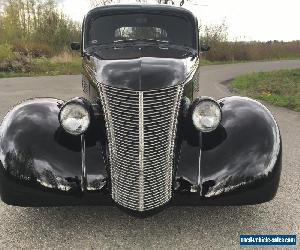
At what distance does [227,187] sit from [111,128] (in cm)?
108

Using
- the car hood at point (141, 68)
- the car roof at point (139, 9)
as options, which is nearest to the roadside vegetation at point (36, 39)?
the car roof at point (139, 9)

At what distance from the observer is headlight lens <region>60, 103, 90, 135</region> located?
3412 mm

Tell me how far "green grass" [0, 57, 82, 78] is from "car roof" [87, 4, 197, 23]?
639 inches

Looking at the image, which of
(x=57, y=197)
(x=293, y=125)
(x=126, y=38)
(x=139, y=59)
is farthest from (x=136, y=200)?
(x=293, y=125)

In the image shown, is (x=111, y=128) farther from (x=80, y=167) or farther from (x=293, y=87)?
(x=293, y=87)

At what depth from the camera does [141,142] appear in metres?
3.17

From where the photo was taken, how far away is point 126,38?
4.75 m

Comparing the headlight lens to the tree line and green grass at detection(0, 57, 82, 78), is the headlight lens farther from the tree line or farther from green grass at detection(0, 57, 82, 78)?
the tree line

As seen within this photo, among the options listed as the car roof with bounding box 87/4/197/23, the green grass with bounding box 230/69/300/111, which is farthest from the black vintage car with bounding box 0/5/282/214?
the green grass with bounding box 230/69/300/111

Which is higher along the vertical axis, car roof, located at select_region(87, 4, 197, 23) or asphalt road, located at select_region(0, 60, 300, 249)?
car roof, located at select_region(87, 4, 197, 23)

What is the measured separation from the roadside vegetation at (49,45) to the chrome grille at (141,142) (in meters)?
18.3

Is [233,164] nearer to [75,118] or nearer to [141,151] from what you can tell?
[141,151]

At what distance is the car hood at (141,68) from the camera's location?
321 centimetres

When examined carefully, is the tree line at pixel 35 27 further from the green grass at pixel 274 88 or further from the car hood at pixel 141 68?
the car hood at pixel 141 68
